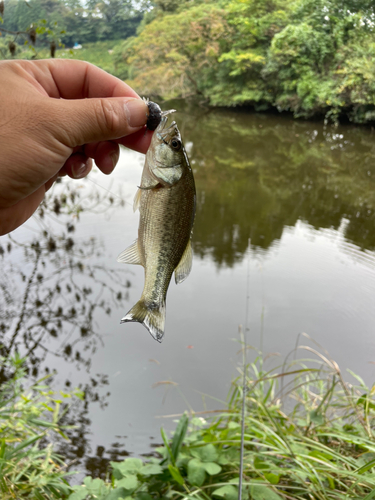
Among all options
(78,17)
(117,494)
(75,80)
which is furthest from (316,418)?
(78,17)

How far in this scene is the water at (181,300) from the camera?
3.88 meters

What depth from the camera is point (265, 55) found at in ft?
66.9

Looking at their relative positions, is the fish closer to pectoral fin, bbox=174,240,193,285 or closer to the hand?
pectoral fin, bbox=174,240,193,285

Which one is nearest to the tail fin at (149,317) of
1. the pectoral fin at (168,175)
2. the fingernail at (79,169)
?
the pectoral fin at (168,175)

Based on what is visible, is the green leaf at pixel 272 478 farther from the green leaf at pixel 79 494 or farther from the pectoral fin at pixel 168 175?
the pectoral fin at pixel 168 175

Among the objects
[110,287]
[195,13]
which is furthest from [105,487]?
[195,13]

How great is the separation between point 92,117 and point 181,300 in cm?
390

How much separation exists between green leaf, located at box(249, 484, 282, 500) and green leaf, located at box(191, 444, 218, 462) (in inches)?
10.4

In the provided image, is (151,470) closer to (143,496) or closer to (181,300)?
(143,496)

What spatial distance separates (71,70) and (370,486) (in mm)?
2454

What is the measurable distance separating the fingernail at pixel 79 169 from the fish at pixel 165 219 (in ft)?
2.55

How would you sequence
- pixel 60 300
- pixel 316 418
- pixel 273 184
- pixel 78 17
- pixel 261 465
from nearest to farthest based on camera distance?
pixel 261 465, pixel 316 418, pixel 60 300, pixel 273 184, pixel 78 17

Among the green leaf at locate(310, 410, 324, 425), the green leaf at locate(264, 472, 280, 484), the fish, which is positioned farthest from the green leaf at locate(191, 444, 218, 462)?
the fish

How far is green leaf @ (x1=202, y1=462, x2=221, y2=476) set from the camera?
81.8 inches
